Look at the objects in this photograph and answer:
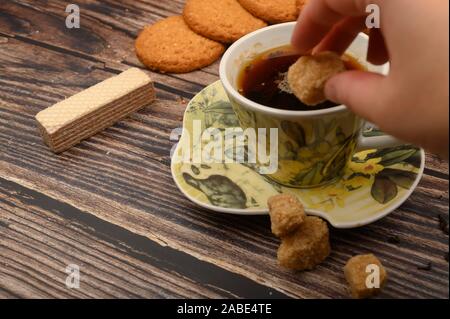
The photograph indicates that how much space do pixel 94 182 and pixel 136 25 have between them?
1.95 ft

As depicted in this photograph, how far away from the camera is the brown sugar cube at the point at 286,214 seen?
92cm

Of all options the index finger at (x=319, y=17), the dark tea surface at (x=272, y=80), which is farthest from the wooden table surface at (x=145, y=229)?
the index finger at (x=319, y=17)

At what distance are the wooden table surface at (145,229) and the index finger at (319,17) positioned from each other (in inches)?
13.4

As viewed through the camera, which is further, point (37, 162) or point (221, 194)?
point (37, 162)

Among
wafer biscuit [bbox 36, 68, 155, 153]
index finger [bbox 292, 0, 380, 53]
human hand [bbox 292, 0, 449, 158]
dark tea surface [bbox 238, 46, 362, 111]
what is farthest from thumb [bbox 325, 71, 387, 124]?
wafer biscuit [bbox 36, 68, 155, 153]

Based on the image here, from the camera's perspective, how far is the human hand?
0.61m

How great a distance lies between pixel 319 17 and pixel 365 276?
42cm

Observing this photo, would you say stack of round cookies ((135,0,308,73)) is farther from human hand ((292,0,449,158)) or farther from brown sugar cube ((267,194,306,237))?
human hand ((292,0,449,158))

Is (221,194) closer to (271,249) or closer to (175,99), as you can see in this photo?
(271,249)

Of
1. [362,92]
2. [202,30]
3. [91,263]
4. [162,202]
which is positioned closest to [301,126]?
[362,92]

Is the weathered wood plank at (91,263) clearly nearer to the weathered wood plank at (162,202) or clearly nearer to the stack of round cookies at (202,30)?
the weathered wood plank at (162,202)

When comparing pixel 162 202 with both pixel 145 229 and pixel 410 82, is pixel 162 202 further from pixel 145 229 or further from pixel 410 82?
pixel 410 82
